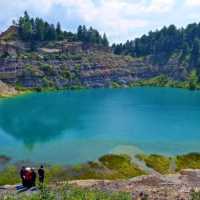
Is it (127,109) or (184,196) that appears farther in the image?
(127,109)

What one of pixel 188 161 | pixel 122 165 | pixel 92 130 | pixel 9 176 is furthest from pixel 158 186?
pixel 92 130

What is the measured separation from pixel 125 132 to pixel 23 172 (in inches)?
2373

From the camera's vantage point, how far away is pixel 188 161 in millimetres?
74500

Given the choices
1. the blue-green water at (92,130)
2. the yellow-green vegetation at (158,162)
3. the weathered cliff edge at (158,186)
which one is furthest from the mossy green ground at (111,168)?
the weathered cliff edge at (158,186)

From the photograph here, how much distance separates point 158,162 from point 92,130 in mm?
39162

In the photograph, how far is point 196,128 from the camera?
366 feet

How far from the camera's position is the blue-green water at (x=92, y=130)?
83875 millimetres

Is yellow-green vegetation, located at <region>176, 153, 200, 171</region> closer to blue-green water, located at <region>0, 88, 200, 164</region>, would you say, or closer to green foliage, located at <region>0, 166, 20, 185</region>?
blue-green water, located at <region>0, 88, 200, 164</region>

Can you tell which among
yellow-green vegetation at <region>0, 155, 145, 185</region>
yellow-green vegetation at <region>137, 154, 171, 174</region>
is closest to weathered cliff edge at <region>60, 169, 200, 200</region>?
yellow-green vegetation at <region>137, 154, 171, 174</region>

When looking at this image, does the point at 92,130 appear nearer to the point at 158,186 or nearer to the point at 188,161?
the point at 188,161

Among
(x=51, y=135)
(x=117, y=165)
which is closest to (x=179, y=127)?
(x=51, y=135)

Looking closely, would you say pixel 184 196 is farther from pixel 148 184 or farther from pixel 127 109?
pixel 127 109

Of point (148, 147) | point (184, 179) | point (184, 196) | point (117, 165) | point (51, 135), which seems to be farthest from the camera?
point (51, 135)

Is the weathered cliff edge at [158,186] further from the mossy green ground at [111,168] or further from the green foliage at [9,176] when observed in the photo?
the green foliage at [9,176]
